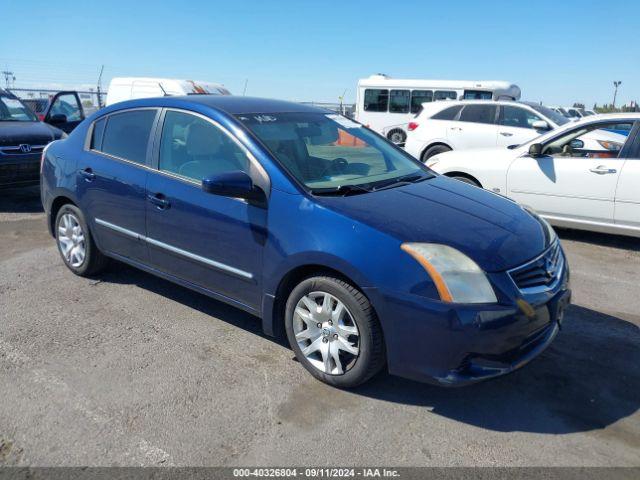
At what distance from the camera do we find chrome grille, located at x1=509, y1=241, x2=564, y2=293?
9.64ft

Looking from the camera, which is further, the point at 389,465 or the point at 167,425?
the point at 167,425

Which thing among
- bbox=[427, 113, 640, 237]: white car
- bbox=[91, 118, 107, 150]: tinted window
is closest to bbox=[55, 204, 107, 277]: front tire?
bbox=[91, 118, 107, 150]: tinted window

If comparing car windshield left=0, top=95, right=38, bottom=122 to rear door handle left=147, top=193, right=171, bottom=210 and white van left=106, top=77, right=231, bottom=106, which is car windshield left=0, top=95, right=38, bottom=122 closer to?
white van left=106, top=77, right=231, bottom=106

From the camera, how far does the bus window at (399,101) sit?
19.4 metres

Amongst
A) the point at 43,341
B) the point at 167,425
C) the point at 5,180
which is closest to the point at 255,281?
the point at 167,425

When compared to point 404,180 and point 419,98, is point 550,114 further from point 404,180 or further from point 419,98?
point 404,180

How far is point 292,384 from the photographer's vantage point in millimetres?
3283

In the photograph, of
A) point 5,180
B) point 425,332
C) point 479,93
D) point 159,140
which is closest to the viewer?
point 425,332

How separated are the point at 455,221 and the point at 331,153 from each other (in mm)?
1244

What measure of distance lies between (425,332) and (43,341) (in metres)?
2.65

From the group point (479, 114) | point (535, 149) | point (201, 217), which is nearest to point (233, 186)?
point (201, 217)

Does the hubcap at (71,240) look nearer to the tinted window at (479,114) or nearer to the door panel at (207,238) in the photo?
the door panel at (207,238)

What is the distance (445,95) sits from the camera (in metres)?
18.5

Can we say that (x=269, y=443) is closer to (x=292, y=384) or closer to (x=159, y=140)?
(x=292, y=384)
